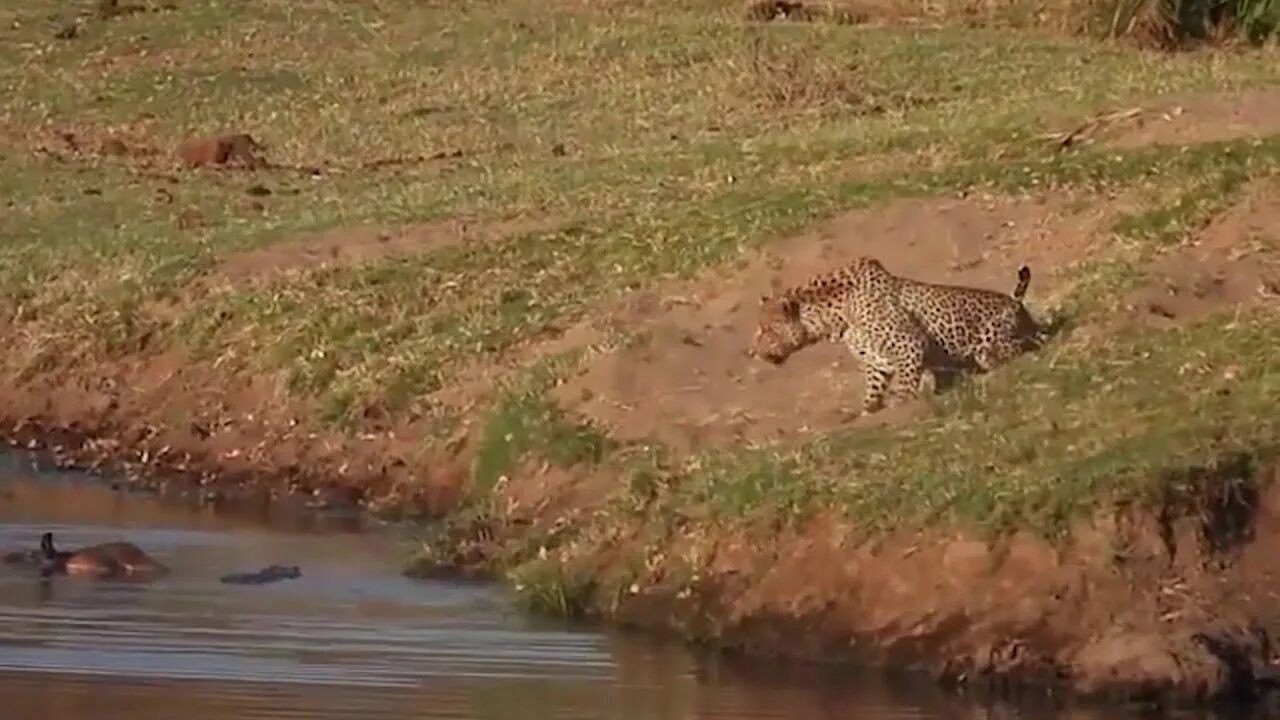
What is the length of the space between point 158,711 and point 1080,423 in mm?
4410

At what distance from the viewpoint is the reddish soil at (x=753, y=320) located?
51.0ft

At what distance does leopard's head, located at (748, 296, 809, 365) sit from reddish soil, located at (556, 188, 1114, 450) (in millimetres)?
133

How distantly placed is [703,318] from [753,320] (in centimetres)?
39

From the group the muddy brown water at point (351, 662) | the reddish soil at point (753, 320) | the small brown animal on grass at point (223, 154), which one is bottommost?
the muddy brown water at point (351, 662)

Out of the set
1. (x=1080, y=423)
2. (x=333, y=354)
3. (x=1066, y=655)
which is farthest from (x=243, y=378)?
(x=1066, y=655)

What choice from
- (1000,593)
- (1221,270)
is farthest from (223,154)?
(1000,593)

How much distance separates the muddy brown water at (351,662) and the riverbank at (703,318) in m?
0.35

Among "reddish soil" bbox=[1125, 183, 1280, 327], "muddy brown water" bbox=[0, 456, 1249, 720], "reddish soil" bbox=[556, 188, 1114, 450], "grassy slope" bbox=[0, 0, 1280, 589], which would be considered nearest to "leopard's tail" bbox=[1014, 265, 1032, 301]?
"reddish soil" bbox=[556, 188, 1114, 450]

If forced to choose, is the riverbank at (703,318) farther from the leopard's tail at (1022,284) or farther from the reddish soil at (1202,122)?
the leopard's tail at (1022,284)

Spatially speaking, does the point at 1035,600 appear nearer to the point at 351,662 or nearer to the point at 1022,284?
the point at 351,662

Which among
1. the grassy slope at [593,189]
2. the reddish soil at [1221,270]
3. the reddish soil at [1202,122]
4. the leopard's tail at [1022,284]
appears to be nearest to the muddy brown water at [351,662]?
the grassy slope at [593,189]

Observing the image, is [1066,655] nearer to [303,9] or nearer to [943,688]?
[943,688]

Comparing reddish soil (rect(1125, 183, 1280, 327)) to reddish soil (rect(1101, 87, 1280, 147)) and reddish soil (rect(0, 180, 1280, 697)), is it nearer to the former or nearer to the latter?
reddish soil (rect(0, 180, 1280, 697))

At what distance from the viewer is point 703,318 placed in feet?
56.5
